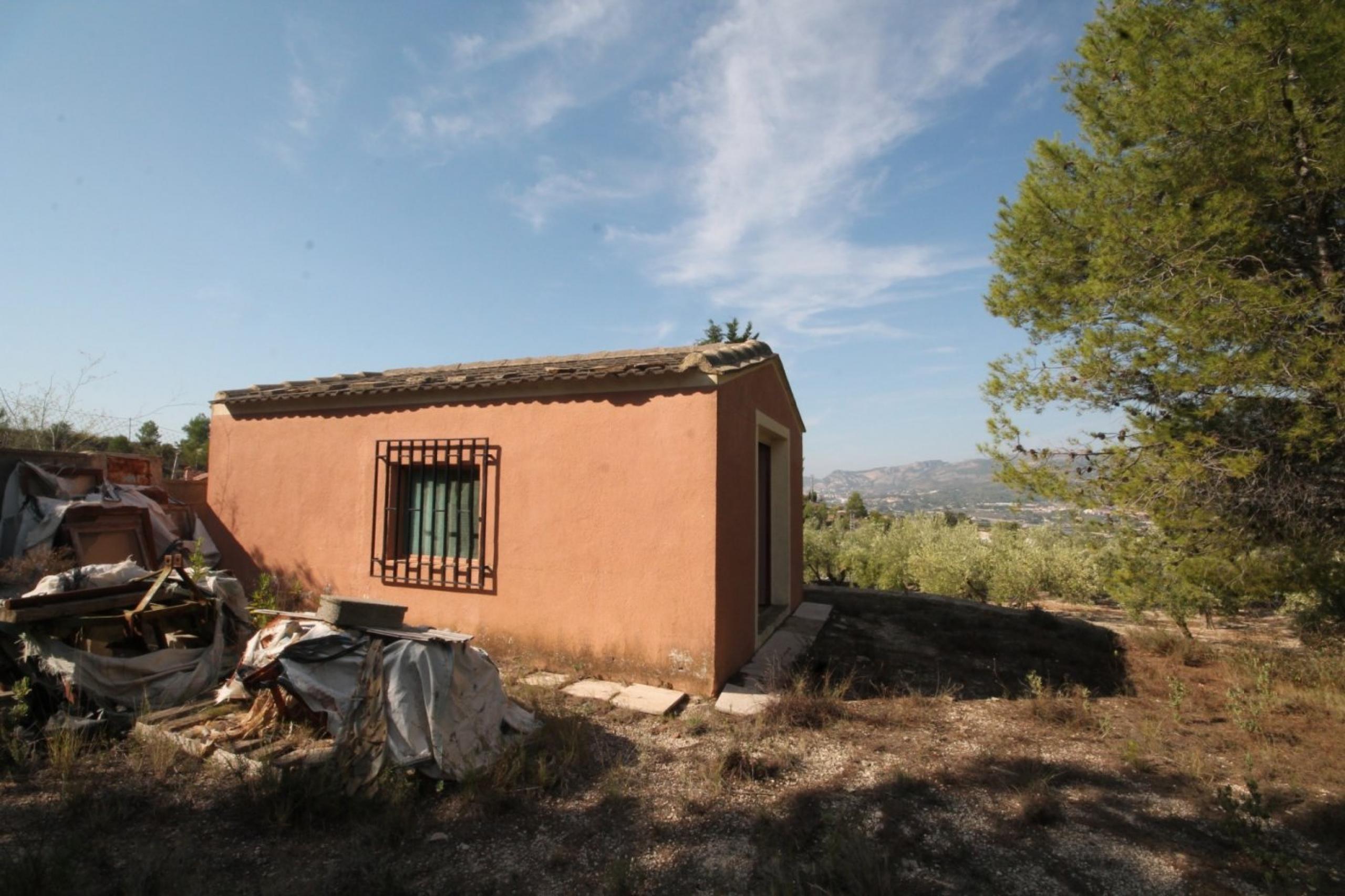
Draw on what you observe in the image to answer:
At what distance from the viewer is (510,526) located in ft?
20.3

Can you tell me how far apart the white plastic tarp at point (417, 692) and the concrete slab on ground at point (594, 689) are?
104 cm

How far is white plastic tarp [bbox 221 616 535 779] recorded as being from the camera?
→ 362 cm

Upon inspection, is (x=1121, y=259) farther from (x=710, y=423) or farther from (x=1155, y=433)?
(x=710, y=423)

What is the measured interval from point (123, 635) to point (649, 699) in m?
3.98

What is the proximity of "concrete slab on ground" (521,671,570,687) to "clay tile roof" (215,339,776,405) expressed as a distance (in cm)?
268

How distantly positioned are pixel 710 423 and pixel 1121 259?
432 cm

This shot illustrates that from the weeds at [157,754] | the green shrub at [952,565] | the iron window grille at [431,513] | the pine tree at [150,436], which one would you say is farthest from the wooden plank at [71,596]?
the pine tree at [150,436]

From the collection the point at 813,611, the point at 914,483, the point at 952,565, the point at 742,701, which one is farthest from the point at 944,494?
the point at 742,701

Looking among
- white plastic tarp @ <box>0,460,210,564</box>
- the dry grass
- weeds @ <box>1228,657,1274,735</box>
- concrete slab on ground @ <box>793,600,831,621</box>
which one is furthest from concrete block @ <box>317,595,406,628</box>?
weeds @ <box>1228,657,1274,735</box>

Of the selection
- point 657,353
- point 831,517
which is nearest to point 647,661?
point 657,353

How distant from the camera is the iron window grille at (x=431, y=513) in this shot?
20.9 ft

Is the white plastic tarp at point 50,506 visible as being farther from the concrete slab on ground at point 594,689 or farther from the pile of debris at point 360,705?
the concrete slab on ground at point 594,689

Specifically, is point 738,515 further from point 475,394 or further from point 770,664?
point 475,394

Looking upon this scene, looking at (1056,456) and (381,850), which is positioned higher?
(1056,456)
